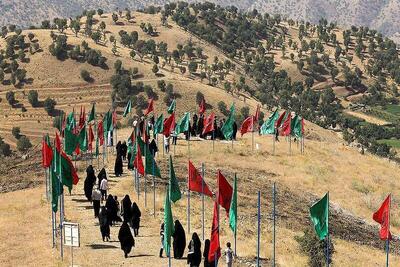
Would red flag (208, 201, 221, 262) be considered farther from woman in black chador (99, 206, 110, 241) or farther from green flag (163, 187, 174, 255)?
woman in black chador (99, 206, 110, 241)

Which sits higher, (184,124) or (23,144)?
(184,124)

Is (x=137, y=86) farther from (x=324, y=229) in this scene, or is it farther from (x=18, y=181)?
(x=324, y=229)

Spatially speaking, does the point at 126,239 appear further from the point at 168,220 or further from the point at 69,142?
the point at 69,142

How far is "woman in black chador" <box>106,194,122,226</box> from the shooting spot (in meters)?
26.2

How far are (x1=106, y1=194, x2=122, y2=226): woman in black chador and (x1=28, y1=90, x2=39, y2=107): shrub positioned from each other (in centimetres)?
7545

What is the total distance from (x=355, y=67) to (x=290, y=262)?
14004cm

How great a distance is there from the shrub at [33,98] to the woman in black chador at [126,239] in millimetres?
79379

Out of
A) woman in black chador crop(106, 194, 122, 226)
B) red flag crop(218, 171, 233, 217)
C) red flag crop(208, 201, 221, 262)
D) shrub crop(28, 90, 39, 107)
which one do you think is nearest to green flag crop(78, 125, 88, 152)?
woman in black chador crop(106, 194, 122, 226)

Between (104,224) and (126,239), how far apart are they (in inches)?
76.0

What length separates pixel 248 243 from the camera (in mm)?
27781

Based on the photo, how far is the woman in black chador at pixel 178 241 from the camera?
2342 cm

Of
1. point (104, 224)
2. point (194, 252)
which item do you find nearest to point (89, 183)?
point (104, 224)

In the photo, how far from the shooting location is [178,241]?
23.6 m

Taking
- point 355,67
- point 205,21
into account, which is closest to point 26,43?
point 205,21
